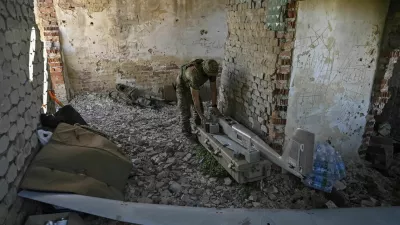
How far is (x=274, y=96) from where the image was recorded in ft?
10.5

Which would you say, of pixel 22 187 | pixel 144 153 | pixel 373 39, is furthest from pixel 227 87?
pixel 22 187

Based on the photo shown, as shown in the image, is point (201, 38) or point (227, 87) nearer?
point (227, 87)

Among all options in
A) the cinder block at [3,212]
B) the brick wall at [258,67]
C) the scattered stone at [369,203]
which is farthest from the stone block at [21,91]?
the scattered stone at [369,203]

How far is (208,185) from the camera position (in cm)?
317

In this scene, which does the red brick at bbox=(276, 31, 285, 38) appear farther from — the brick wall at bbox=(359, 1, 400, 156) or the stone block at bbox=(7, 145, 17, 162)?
the stone block at bbox=(7, 145, 17, 162)

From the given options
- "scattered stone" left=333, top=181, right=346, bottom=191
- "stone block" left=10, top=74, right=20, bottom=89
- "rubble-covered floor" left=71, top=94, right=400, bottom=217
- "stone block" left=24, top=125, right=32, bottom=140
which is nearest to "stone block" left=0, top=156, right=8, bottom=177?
"stone block" left=24, top=125, right=32, bottom=140

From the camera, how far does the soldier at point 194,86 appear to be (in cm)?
394

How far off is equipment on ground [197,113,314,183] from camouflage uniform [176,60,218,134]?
61 cm

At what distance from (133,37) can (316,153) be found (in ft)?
15.5

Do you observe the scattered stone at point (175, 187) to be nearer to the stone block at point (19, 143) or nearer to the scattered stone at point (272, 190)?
the scattered stone at point (272, 190)

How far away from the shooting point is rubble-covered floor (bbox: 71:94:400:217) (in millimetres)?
2885

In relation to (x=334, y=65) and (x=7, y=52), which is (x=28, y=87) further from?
(x=334, y=65)

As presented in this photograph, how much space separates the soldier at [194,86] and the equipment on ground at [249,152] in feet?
1.23

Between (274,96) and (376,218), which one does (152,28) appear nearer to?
(274,96)
